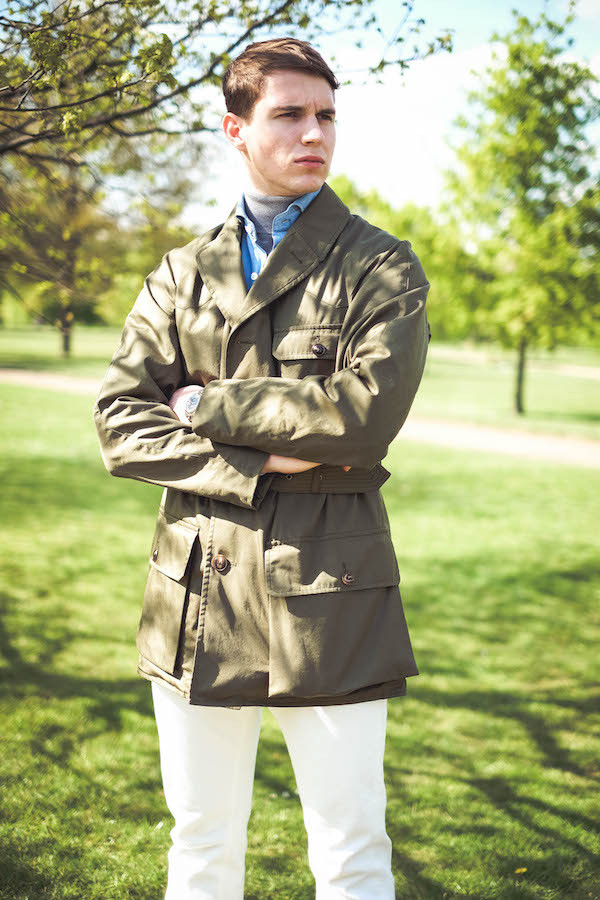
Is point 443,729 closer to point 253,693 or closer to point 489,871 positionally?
point 489,871

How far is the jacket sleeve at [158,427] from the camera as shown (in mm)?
1974

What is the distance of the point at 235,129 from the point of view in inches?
85.4

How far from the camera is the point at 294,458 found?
Answer: 1969 millimetres

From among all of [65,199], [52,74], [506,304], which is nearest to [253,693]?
[52,74]

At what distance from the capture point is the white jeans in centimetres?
193

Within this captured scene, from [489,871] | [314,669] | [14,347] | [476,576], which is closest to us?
[314,669]

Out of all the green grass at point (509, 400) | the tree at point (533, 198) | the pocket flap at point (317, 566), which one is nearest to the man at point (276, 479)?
the pocket flap at point (317, 566)

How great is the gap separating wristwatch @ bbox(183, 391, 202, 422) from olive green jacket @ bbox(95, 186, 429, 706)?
4 centimetres

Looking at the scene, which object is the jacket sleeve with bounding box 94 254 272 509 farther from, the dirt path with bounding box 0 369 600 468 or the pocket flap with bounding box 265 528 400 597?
the dirt path with bounding box 0 369 600 468

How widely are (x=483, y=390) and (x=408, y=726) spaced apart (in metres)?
27.1

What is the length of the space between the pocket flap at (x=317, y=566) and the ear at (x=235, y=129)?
1082mm

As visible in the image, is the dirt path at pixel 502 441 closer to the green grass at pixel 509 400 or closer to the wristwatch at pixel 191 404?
the green grass at pixel 509 400

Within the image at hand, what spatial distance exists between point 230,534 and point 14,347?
121 feet

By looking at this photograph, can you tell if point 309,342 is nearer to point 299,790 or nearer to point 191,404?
point 191,404
